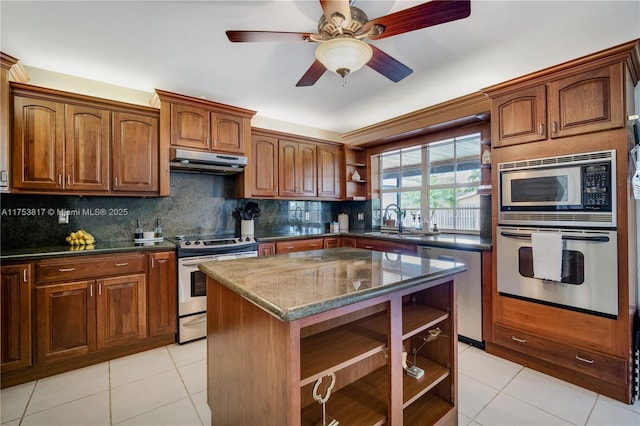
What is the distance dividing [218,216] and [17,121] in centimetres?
194

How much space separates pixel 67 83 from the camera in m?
2.79

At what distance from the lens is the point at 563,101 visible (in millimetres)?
2158

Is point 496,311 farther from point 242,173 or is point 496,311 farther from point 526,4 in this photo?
point 242,173

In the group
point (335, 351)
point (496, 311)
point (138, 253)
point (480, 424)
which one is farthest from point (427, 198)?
point (138, 253)

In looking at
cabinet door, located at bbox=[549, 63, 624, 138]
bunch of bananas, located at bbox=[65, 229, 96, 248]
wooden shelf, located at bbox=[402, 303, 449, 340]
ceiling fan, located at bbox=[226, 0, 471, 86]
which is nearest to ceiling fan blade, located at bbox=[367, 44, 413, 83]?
ceiling fan, located at bbox=[226, 0, 471, 86]

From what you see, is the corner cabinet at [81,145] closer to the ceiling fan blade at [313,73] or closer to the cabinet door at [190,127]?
the cabinet door at [190,127]

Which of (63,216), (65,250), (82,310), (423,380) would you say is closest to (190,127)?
(63,216)

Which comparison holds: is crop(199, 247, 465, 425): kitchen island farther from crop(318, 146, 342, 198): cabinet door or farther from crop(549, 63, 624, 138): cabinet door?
crop(318, 146, 342, 198): cabinet door

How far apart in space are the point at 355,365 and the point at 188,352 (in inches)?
75.5

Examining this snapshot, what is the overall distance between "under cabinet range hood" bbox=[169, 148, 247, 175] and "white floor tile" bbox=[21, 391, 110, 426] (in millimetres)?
2089

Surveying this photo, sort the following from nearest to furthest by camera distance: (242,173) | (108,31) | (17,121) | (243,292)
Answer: (243,292) → (108,31) → (17,121) → (242,173)

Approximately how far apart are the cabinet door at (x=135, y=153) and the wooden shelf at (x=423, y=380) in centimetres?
282

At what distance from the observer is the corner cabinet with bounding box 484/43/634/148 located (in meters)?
1.94

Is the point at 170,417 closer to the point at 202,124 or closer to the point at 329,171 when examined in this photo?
the point at 202,124
